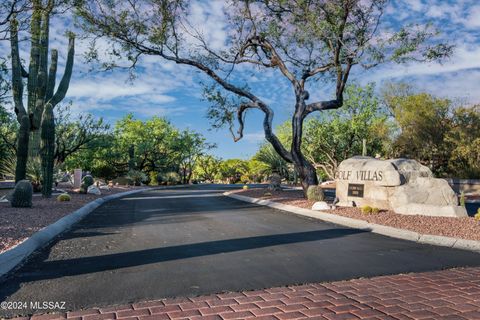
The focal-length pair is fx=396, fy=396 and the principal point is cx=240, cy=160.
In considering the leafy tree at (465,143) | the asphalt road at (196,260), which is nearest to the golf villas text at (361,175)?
the asphalt road at (196,260)

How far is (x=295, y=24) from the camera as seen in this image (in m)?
18.3

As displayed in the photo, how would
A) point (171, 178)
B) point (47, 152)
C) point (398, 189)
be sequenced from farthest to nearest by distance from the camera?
point (171, 178)
point (47, 152)
point (398, 189)

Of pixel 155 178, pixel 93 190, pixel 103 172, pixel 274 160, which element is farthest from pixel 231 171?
pixel 93 190

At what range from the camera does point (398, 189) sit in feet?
40.9

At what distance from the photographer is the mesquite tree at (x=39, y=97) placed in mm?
17281

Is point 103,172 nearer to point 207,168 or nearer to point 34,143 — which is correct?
point 34,143

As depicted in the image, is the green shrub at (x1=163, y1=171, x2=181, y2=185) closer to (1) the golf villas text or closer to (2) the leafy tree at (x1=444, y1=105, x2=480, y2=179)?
(2) the leafy tree at (x1=444, y1=105, x2=480, y2=179)

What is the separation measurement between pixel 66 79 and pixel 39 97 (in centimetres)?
221

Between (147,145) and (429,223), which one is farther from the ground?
(147,145)

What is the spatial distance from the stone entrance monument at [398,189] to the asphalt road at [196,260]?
3175mm

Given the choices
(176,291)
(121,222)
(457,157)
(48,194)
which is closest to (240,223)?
(121,222)

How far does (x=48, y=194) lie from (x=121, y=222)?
8023 mm

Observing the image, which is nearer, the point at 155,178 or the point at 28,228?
the point at 28,228

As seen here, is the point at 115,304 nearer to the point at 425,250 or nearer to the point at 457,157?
the point at 425,250
